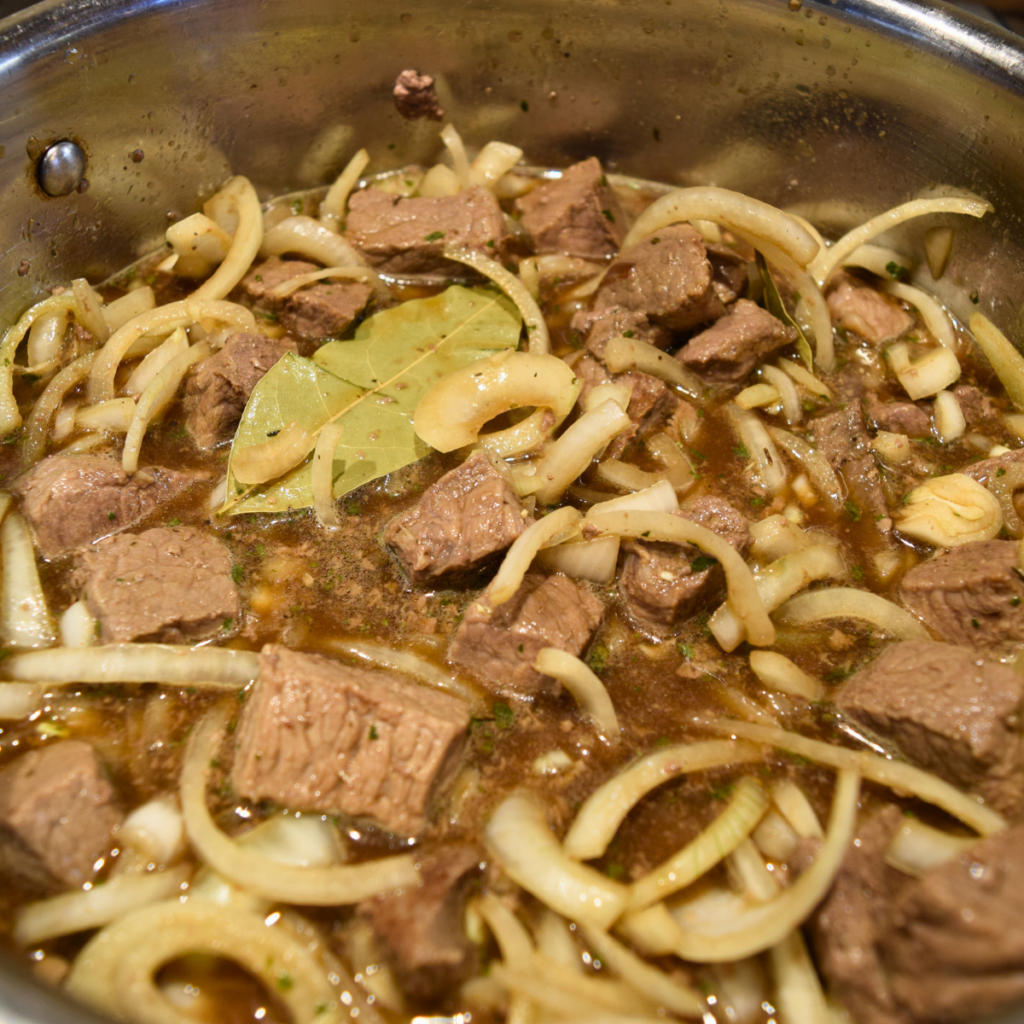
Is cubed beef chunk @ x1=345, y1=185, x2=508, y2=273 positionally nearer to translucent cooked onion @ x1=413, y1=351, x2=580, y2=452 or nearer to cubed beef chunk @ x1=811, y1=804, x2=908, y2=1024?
translucent cooked onion @ x1=413, y1=351, x2=580, y2=452

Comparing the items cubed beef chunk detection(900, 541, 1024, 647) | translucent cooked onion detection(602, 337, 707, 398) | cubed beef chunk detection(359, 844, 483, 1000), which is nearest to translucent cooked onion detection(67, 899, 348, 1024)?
cubed beef chunk detection(359, 844, 483, 1000)

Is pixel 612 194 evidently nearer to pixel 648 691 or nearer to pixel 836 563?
pixel 836 563

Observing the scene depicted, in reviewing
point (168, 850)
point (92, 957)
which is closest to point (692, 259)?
point (168, 850)

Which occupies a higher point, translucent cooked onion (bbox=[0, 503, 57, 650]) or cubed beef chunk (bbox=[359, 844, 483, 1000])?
translucent cooked onion (bbox=[0, 503, 57, 650])

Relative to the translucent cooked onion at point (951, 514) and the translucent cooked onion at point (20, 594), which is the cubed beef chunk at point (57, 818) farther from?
the translucent cooked onion at point (951, 514)

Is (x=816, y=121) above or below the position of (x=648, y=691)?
above

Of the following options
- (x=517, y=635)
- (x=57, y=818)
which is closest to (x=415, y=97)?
(x=517, y=635)

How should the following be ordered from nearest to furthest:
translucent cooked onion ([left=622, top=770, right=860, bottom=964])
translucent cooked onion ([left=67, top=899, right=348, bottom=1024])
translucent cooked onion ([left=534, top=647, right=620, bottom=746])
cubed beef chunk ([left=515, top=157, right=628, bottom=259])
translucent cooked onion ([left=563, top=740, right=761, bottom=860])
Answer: translucent cooked onion ([left=67, top=899, right=348, bottom=1024]) → translucent cooked onion ([left=622, top=770, right=860, bottom=964]) → translucent cooked onion ([left=563, top=740, right=761, bottom=860]) → translucent cooked onion ([left=534, top=647, right=620, bottom=746]) → cubed beef chunk ([left=515, top=157, right=628, bottom=259])
